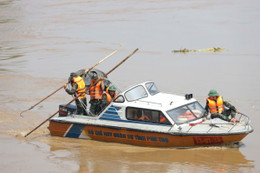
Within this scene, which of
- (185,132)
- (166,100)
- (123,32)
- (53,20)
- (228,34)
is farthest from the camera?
(53,20)

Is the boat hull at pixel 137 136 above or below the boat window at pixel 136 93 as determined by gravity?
below

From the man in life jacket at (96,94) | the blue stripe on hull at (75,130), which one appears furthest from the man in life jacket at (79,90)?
the blue stripe on hull at (75,130)

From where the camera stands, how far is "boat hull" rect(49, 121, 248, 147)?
13242 mm

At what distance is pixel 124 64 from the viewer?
25.2 meters

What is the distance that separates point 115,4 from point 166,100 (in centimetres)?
3412

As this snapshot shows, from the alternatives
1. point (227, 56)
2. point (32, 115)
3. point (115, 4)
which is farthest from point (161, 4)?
point (32, 115)

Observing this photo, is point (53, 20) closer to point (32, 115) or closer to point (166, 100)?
point (32, 115)

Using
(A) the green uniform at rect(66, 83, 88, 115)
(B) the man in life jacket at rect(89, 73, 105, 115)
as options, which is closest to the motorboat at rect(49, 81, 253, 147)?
(A) the green uniform at rect(66, 83, 88, 115)

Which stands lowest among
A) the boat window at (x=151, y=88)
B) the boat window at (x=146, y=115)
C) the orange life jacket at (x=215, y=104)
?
the boat window at (x=146, y=115)

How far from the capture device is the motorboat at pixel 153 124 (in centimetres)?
→ 1327

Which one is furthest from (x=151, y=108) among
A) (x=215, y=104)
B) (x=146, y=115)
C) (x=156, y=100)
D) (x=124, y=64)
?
(x=124, y=64)

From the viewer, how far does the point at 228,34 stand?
1252 inches

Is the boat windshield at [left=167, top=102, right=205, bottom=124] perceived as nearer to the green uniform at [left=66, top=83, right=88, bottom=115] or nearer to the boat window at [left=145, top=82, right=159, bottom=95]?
the boat window at [left=145, top=82, right=159, bottom=95]

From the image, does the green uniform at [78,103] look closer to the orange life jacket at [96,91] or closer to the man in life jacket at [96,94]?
the man in life jacket at [96,94]
